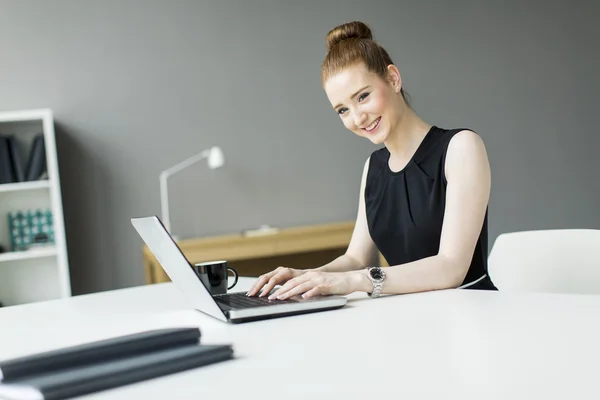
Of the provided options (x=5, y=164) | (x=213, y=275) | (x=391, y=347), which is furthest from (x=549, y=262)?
(x=5, y=164)

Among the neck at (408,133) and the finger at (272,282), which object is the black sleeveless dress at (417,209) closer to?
the neck at (408,133)

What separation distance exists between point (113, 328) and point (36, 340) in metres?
0.15

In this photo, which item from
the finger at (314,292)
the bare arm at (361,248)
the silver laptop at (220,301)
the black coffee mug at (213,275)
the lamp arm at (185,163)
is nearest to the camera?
the silver laptop at (220,301)

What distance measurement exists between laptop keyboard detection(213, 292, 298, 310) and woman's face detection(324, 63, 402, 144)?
0.66m

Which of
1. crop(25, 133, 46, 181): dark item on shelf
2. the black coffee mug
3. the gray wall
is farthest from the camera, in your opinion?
the gray wall

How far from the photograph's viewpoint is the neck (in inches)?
84.4

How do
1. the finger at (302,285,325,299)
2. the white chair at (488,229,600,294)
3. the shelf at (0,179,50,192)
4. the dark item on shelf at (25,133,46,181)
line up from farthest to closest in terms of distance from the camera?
the dark item on shelf at (25,133,46,181) → the shelf at (0,179,50,192) → the white chair at (488,229,600,294) → the finger at (302,285,325,299)

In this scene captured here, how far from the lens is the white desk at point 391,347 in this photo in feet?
3.00

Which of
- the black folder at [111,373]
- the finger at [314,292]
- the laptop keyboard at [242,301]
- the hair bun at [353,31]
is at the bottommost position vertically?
the black folder at [111,373]

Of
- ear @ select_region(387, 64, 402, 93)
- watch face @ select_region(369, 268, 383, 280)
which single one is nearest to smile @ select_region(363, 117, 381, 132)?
ear @ select_region(387, 64, 402, 93)

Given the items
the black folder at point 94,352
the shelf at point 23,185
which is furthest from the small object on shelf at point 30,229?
the black folder at point 94,352

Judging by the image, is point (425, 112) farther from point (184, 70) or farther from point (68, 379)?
point (68, 379)

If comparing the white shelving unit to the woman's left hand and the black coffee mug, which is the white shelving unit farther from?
the woman's left hand

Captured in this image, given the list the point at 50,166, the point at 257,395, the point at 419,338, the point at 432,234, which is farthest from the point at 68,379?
the point at 50,166
